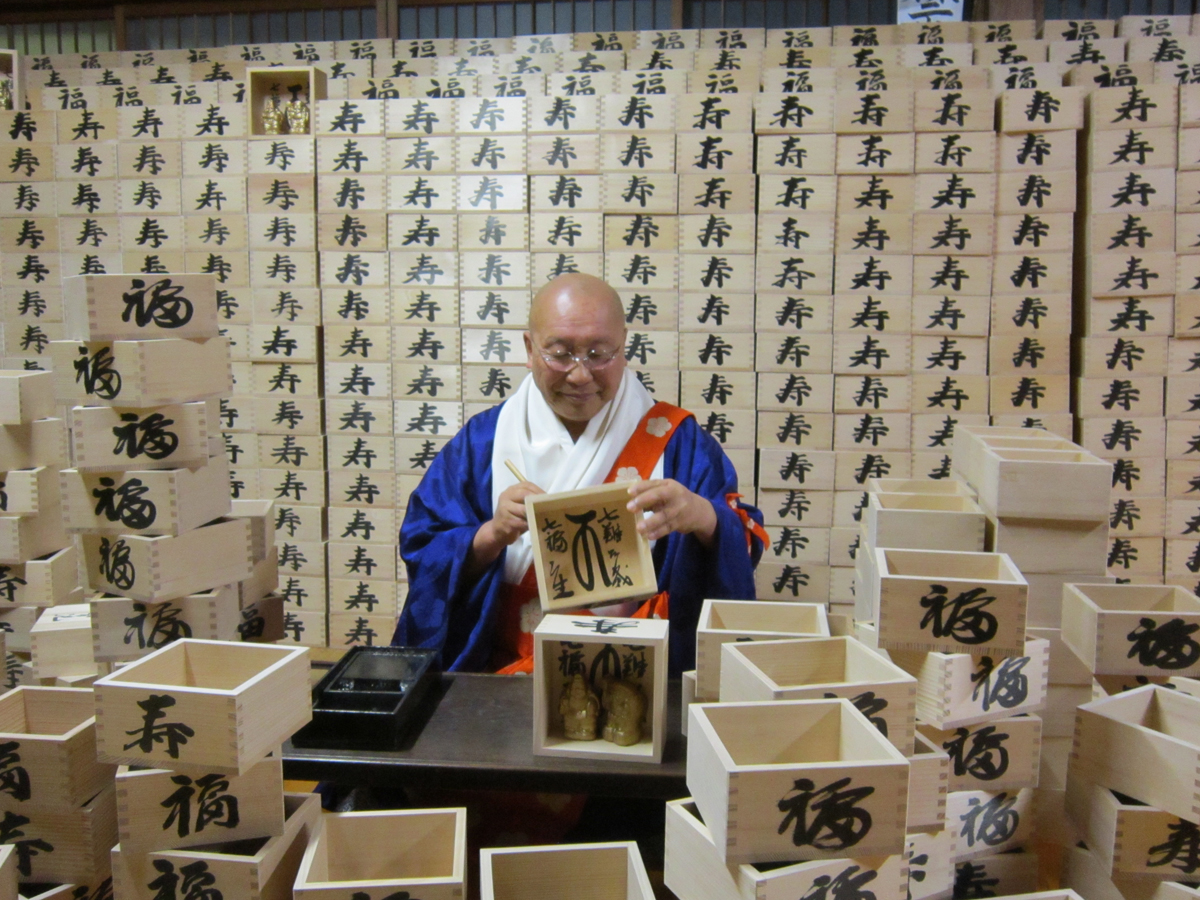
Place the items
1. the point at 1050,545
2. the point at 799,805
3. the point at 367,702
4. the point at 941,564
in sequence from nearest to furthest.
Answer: the point at 799,805
the point at 367,702
the point at 941,564
the point at 1050,545

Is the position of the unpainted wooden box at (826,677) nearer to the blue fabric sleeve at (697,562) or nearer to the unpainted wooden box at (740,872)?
the unpainted wooden box at (740,872)

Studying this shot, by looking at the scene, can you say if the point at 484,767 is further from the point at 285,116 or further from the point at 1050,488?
the point at 285,116

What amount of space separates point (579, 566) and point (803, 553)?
2.22 meters

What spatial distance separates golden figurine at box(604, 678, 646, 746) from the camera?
A: 68.9 inches

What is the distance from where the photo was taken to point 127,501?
80.1 inches

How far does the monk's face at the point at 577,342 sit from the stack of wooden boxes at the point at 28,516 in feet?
5.68

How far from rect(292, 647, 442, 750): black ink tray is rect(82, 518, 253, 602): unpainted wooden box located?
401 millimetres

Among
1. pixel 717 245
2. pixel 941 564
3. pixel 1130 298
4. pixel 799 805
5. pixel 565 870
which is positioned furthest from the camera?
pixel 717 245

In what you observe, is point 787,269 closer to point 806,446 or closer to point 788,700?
point 806,446

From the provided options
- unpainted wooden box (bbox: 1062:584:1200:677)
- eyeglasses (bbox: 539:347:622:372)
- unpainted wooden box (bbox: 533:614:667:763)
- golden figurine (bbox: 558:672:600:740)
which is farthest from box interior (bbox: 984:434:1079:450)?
golden figurine (bbox: 558:672:600:740)

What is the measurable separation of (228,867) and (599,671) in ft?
2.42

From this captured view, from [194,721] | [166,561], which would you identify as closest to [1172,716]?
[194,721]

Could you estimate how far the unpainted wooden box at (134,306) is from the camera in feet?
6.59

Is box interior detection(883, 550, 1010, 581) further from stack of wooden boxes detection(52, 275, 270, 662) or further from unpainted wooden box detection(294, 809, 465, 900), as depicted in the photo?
stack of wooden boxes detection(52, 275, 270, 662)
